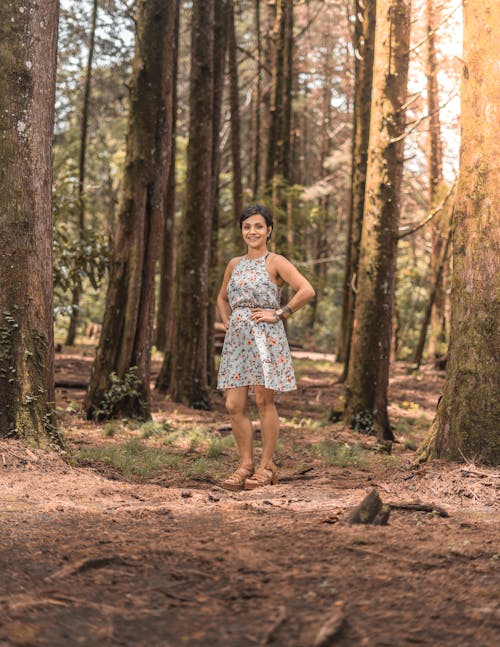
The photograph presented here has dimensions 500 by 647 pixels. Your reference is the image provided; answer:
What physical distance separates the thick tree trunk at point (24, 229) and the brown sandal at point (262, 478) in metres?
1.85

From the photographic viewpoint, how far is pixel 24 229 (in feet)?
23.2

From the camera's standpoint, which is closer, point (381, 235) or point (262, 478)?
point (262, 478)

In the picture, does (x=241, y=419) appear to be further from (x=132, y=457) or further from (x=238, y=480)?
(x=132, y=457)

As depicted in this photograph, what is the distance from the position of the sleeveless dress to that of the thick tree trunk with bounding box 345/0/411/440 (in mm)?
4710

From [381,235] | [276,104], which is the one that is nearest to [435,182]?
[276,104]

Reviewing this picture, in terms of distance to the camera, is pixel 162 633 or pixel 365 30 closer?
pixel 162 633

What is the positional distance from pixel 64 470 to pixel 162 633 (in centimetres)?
359

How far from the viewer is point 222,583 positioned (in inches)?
155

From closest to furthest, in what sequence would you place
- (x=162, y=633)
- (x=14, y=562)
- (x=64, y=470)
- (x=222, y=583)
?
(x=162, y=633), (x=222, y=583), (x=14, y=562), (x=64, y=470)

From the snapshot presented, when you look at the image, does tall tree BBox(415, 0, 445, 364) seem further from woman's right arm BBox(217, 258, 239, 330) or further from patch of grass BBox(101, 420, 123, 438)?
woman's right arm BBox(217, 258, 239, 330)

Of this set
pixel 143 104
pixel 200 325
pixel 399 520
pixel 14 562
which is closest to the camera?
pixel 14 562

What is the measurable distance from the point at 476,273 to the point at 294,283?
5.08 feet

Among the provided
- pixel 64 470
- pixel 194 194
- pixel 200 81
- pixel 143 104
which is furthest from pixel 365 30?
pixel 64 470

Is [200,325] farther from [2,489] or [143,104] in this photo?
[2,489]
